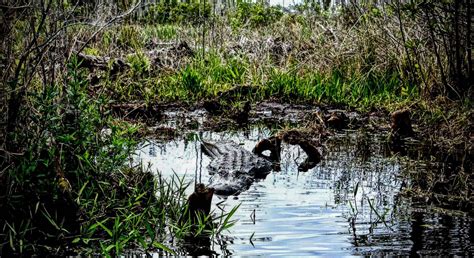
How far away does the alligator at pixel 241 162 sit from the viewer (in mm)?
6121

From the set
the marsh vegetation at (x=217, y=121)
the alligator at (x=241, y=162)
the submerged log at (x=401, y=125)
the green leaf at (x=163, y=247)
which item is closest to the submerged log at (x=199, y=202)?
the marsh vegetation at (x=217, y=121)

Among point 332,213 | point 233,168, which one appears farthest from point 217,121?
point 332,213

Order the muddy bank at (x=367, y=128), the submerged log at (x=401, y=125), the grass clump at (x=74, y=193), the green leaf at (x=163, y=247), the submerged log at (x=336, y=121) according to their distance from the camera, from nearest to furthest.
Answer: the green leaf at (x=163, y=247) < the grass clump at (x=74, y=193) < the muddy bank at (x=367, y=128) < the submerged log at (x=401, y=125) < the submerged log at (x=336, y=121)

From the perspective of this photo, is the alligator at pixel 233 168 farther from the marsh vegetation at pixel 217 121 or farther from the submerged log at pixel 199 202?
the submerged log at pixel 199 202

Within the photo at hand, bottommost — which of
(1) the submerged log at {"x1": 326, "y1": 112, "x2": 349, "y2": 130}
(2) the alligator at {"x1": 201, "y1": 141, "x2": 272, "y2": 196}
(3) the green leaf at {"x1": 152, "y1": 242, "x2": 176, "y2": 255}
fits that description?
(3) the green leaf at {"x1": 152, "y1": 242, "x2": 176, "y2": 255}

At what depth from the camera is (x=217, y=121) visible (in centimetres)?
965

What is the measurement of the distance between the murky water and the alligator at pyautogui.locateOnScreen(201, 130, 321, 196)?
86mm

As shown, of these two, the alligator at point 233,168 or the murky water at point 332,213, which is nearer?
the murky water at point 332,213

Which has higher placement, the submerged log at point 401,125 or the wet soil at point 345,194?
the submerged log at point 401,125

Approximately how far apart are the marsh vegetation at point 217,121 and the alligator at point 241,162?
0.44ft

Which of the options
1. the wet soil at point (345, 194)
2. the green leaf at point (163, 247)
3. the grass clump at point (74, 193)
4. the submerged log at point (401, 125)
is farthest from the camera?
the submerged log at point (401, 125)

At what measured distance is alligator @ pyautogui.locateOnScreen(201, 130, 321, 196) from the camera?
6.12 metres

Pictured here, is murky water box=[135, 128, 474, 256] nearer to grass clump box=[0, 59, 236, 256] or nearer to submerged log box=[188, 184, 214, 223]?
submerged log box=[188, 184, 214, 223]

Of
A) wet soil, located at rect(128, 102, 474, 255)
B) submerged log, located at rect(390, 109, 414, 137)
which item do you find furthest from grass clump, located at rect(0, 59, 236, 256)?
submerged log, located at rect(390, 109, 414, 137)
